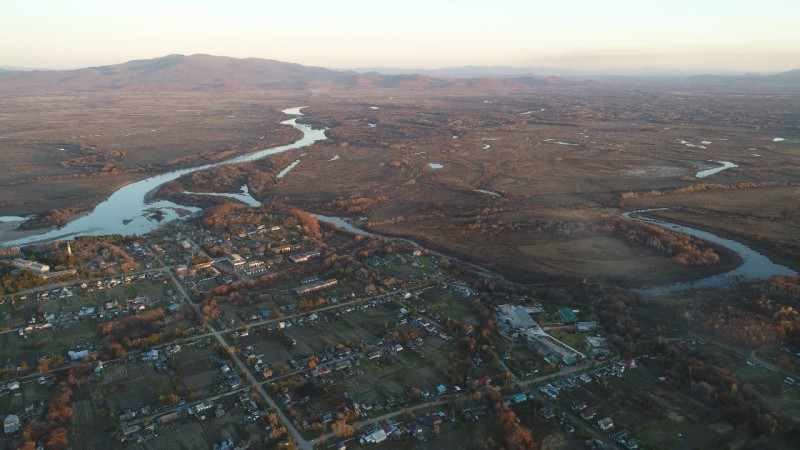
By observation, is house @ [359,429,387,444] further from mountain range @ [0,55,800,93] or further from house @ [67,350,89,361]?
mountain range @ [0,55,800,93]

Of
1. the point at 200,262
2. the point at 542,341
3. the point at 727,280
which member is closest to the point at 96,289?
the point at 200,262

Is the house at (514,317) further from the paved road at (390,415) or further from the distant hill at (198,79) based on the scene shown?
the distant hill at (198,79)

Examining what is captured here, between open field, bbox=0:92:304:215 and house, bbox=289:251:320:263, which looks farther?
open field, bbox=0:92:304:215

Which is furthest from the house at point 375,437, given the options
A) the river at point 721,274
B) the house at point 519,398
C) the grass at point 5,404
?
the river at point 721,274

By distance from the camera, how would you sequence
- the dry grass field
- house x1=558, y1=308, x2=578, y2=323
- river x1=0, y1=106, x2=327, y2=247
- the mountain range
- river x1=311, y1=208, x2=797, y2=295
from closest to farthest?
1. house x1=558, y1=308, x2=578, y2=323
2. river x1=311, y1=208, x2=797, y2=295
3. the dry grass field
4. river x1=0, y1=106, x2=327, y2=247
5. the mountain range

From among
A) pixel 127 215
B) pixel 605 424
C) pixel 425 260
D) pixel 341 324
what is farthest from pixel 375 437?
pixel 127 215

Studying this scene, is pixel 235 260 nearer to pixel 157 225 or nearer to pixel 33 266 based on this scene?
pixel 33 266

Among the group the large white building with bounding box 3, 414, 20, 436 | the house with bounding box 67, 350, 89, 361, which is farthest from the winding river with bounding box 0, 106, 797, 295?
the large white building with bounding box 3, 414, 20, 436

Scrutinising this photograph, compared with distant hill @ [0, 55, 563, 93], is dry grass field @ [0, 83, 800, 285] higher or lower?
lower
